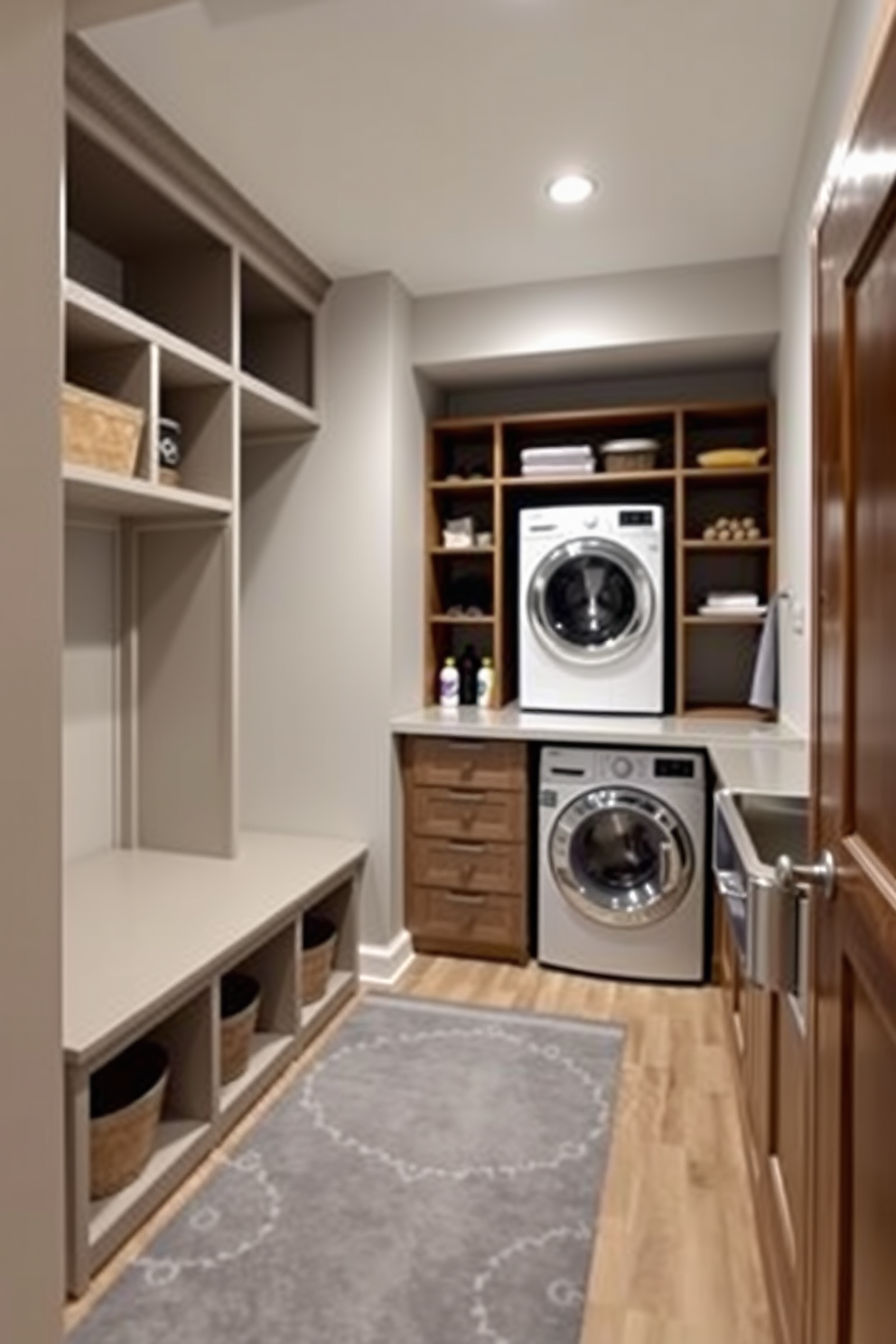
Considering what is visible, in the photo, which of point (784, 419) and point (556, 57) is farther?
point (784, 419)

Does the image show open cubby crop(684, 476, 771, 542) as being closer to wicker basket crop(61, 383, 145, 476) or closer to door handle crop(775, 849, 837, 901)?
wicker basket crop(61, 383, 145, 476)

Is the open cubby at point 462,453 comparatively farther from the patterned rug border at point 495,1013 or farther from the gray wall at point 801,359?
the patterned rug border at point 495,1013

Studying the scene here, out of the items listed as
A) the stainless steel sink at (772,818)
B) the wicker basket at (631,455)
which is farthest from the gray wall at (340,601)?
the stainless steel sink at (772,818)

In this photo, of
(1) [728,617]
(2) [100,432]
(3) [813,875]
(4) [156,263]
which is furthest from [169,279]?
(3) [813,875]

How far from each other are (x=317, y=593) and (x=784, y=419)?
178 centimetres

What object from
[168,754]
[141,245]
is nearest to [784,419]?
[141,245]

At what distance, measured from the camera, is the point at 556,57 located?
206 centimetres

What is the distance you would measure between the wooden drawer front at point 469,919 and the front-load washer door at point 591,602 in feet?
3.31

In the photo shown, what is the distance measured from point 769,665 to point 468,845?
1305 millimetres

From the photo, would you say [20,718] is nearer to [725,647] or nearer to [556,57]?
[556,57]

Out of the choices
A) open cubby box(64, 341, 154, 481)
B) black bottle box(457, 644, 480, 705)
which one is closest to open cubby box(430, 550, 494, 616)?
black bottle box(457, 644, 480, 705)

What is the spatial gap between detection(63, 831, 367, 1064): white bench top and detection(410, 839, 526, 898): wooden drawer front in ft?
0.96

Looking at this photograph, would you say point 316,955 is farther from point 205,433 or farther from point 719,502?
point 719,502

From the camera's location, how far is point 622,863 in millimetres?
3367
